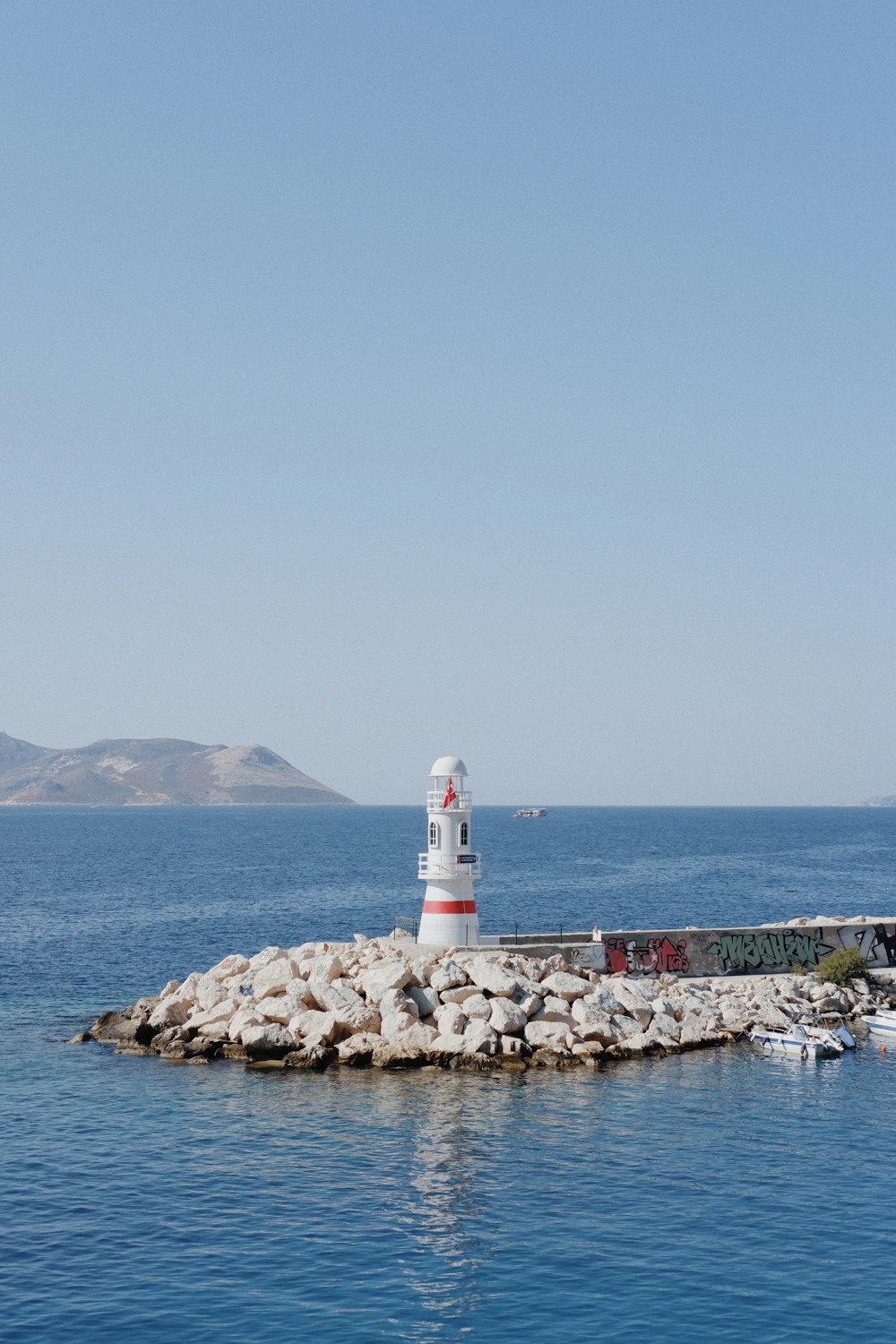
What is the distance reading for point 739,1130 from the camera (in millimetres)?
37219

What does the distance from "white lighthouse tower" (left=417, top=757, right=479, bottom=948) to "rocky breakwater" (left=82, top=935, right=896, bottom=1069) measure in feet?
4.75

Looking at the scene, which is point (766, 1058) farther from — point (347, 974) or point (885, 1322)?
point (885, 1322)

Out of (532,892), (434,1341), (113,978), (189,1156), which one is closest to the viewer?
(434,1341)

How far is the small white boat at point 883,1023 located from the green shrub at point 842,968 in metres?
3.87

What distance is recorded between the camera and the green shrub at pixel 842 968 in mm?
57531

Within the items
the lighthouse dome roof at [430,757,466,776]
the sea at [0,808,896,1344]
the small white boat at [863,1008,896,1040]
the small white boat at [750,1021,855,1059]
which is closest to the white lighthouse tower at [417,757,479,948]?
the lighthouse dome roof at [430,757,466,776]

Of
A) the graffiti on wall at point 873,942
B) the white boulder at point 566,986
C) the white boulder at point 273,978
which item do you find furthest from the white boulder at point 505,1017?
the graffiti on wall at point 873,942

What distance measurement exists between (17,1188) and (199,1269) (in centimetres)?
759

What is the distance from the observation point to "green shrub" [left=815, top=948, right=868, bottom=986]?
5753cm

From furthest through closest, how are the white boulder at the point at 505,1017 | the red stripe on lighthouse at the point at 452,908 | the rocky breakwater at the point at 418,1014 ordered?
1. the red stripe on lighthouse at the point at 452,908
2. the white boulder at the point at 505,1017
3. the rocky breakwater at the point at 418,1014

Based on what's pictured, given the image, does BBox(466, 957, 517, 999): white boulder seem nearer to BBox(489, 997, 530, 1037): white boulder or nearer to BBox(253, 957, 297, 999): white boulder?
BBox(489, 997, 530, 1037): white boulder

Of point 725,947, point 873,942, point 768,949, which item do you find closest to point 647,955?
point 725,947

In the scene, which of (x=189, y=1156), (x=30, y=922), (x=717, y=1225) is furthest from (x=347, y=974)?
(x=30, y=922)

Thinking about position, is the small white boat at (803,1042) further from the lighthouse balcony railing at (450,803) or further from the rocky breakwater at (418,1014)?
the lighthouse balcony railing at (450,803)
